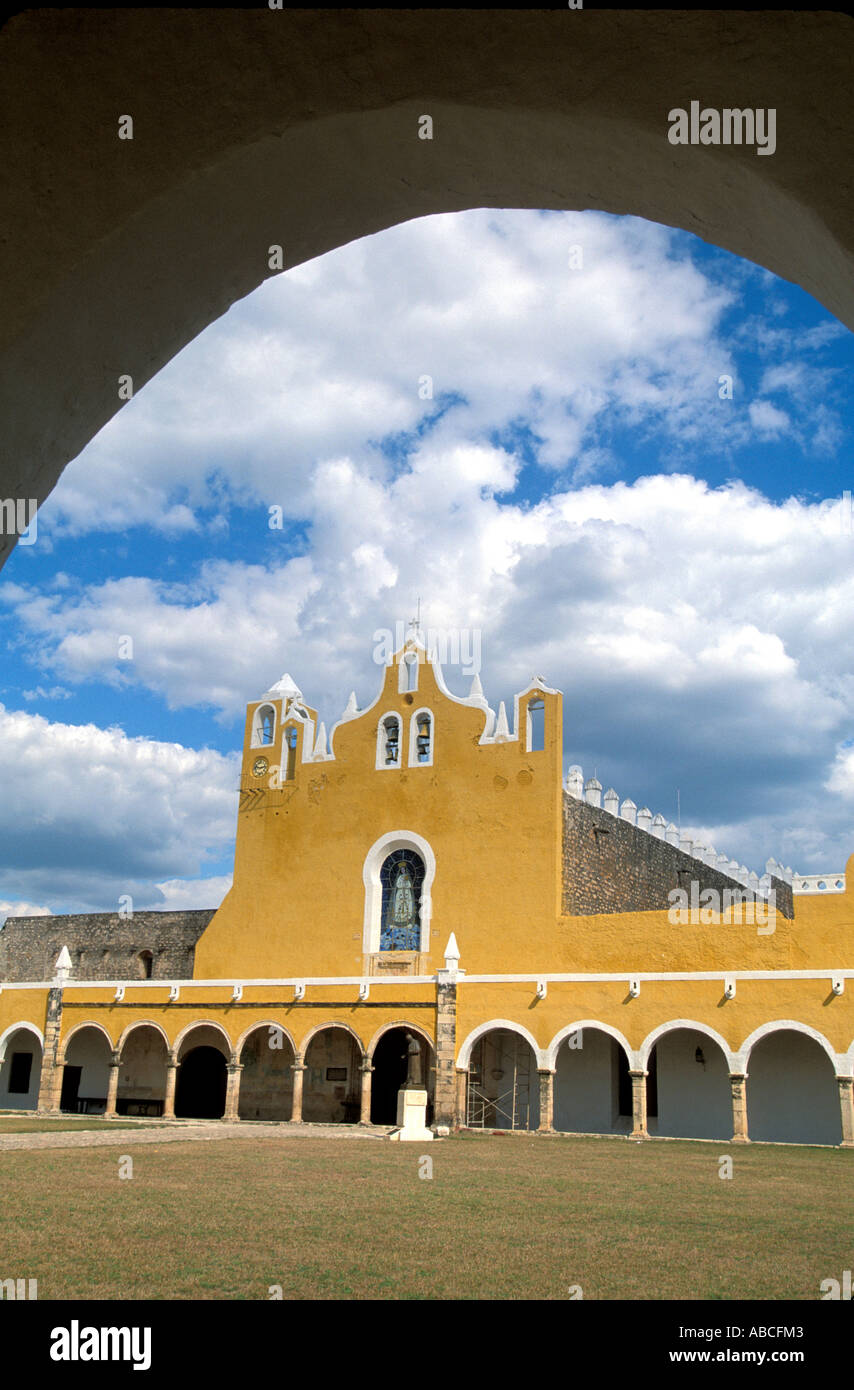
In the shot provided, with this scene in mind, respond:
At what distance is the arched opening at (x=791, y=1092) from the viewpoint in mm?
19469

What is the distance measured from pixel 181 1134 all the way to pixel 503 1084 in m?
7.43

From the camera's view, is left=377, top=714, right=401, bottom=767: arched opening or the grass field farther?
left=377, top=714, right=401, bottom=767: arched opening

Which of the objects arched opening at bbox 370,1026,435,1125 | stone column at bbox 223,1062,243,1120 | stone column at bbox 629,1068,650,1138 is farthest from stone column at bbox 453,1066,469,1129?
stone column at bbox 223,1062,243,1120

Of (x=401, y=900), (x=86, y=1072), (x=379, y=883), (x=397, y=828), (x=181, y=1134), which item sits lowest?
(x=181, y=1134)

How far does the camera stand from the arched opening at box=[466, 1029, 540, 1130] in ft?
71.2

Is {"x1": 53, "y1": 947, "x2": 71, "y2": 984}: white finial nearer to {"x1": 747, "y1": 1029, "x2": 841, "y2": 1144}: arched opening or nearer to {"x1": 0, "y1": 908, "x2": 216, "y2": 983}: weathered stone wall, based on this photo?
{"x1": 0, "y1": 908, "x2": 216, "y2": 983}: weathered stone wall

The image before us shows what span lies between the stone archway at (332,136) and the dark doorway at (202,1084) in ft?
84.3

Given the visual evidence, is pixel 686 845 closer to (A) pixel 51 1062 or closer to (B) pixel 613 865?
(B) pixel 613 865

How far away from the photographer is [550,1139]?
60.8ft

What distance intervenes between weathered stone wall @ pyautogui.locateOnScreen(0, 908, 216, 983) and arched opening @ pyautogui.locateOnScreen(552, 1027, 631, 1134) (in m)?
9.86

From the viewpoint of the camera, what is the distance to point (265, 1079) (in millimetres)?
24219

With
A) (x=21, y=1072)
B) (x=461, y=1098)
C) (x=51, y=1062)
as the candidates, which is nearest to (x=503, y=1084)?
(x=461, y=1098)

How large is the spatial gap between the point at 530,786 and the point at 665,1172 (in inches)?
414
